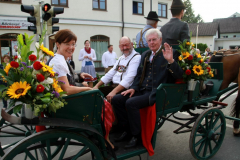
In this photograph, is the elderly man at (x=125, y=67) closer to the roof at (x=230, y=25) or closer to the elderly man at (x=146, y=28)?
the elderly man at (x=146, y=28)

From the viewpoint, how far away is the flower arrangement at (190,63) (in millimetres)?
2912

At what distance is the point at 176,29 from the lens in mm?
3455

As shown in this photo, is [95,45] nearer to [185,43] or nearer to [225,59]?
[225,59]

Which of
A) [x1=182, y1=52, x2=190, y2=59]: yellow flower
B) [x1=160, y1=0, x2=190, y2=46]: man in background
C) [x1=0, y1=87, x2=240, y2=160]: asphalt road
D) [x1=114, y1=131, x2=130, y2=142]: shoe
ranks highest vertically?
[x1=160, y1=0, x2=190, y2=46]: man in background

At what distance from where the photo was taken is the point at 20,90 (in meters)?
1.78

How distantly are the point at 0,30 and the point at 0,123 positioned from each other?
11086 mm

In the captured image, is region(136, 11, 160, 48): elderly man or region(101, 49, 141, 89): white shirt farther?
region(136, 11, 160, 48): elderly man

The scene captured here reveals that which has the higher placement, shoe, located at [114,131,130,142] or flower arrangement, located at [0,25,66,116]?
flower arrangement, located at [0,25,66,116]

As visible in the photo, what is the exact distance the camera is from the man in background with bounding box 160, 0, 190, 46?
341 centimetres

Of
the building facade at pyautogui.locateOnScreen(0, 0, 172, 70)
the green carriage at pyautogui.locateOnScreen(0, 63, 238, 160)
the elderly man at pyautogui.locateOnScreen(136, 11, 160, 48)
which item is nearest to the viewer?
the green carriage at pyautogui.locateOnScreen(0, 63, 238, 160)

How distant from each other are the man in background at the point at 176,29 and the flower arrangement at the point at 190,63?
415mm

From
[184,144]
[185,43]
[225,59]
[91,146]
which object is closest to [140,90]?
[185,43]

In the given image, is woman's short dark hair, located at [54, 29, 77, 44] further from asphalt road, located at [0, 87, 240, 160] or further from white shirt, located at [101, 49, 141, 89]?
asphalt road, located at [0, 87, 240, 160]

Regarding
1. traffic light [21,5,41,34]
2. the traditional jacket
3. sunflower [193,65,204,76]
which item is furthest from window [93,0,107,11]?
sunflower [193,65,204,76]
